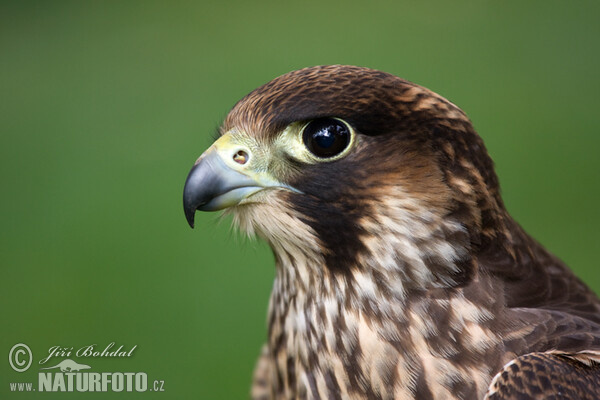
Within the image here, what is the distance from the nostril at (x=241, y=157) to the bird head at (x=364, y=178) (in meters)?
0.01

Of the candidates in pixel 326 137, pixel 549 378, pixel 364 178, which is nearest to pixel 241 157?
pixel 326 137

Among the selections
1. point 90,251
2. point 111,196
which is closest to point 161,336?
point 90,251

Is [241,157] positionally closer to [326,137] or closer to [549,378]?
[326,137]

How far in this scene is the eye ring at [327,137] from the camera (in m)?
2.40

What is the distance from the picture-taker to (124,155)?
639 centimetres

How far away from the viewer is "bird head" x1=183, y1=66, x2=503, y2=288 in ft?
7.84

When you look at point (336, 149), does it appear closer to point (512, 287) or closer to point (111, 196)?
point (512, 287)

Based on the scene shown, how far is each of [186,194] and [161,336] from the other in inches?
119

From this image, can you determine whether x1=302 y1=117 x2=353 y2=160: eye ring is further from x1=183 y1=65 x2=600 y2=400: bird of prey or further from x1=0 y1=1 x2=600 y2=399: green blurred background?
x1=0 y1=1 x2=600 y2=399: green blurred background

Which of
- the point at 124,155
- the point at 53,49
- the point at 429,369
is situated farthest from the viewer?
the point at 53,49

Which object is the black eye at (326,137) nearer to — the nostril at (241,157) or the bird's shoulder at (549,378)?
the nostril at (241,157)

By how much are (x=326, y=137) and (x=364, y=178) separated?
18cm

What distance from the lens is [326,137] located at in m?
2.40

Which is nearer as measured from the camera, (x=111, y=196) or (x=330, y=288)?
(x=330, y=288)
